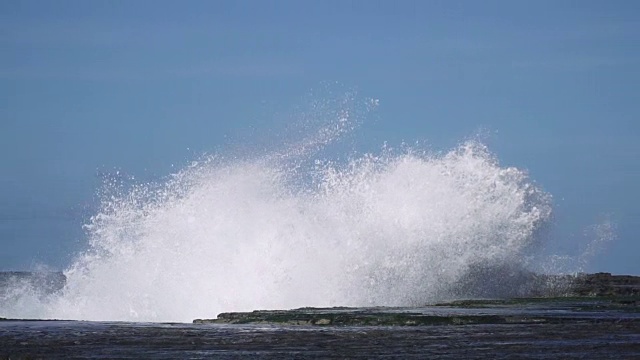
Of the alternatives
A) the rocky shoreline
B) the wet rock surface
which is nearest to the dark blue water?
the wet rock surface

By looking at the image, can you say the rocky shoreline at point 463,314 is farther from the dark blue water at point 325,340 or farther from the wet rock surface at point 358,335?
the dark blue water at point 325,340

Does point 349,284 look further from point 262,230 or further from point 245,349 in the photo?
point 245,349

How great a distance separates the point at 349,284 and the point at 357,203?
3.75m

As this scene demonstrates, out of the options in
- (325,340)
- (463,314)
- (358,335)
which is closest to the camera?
(325,340)

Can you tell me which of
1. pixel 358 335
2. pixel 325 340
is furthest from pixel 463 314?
pixel 325 340

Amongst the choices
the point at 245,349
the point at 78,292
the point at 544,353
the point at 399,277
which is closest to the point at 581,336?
the point at 544,353

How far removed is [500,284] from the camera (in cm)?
3906

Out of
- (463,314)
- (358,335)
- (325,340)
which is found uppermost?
(463,314)

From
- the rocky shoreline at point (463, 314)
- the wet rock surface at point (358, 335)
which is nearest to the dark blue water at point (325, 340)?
the wet rock surface at point (358, 335)

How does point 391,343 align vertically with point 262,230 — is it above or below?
below

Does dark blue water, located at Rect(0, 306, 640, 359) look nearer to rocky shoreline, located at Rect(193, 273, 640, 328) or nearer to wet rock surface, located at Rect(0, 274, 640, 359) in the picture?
wet rock surface, located at Rect(0, 274, 640, 359)

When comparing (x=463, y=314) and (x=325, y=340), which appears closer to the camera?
(x=325, y=340)

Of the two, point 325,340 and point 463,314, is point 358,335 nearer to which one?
point 325,340

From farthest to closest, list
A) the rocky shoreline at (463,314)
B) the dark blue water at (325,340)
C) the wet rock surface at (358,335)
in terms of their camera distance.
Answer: the rocky shoreline at (463,314), the wet rock surface at (358,335), the dark blue water at (325,340)
